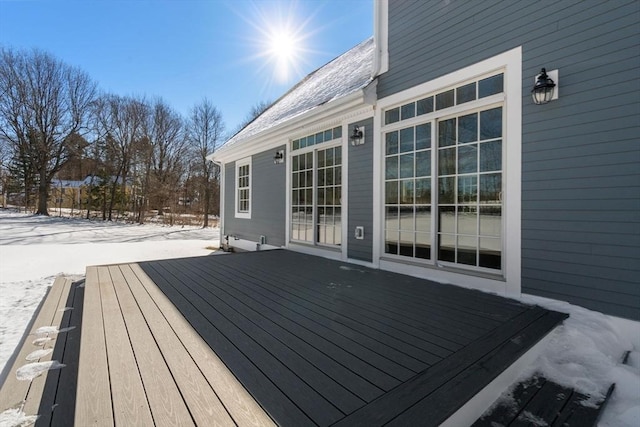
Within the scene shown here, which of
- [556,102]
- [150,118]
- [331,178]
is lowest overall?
[331,178]

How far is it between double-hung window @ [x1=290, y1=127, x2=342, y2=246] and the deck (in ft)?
6.44

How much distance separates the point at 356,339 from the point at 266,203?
211 inches

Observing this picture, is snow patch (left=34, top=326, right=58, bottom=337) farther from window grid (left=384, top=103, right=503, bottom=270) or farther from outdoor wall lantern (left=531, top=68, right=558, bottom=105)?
outdoor wall lantern (left=531, top=68, right=558, bottom=105)

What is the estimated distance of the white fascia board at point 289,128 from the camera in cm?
442

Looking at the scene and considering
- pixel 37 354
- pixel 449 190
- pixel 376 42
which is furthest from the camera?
pixel 376 42

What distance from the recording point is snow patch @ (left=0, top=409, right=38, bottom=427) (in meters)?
1.39

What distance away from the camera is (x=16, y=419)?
143cm

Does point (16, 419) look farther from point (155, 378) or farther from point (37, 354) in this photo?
point (37, 354)

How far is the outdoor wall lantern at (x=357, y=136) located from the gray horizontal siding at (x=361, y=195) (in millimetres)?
52

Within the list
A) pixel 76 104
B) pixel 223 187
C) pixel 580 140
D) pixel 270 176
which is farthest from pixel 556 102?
pixel 76 104

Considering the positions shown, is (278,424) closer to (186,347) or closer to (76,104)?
(186,347)

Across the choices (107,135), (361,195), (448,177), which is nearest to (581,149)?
(448,177)

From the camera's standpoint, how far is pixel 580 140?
2.59 metres

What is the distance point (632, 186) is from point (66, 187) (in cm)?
4143
